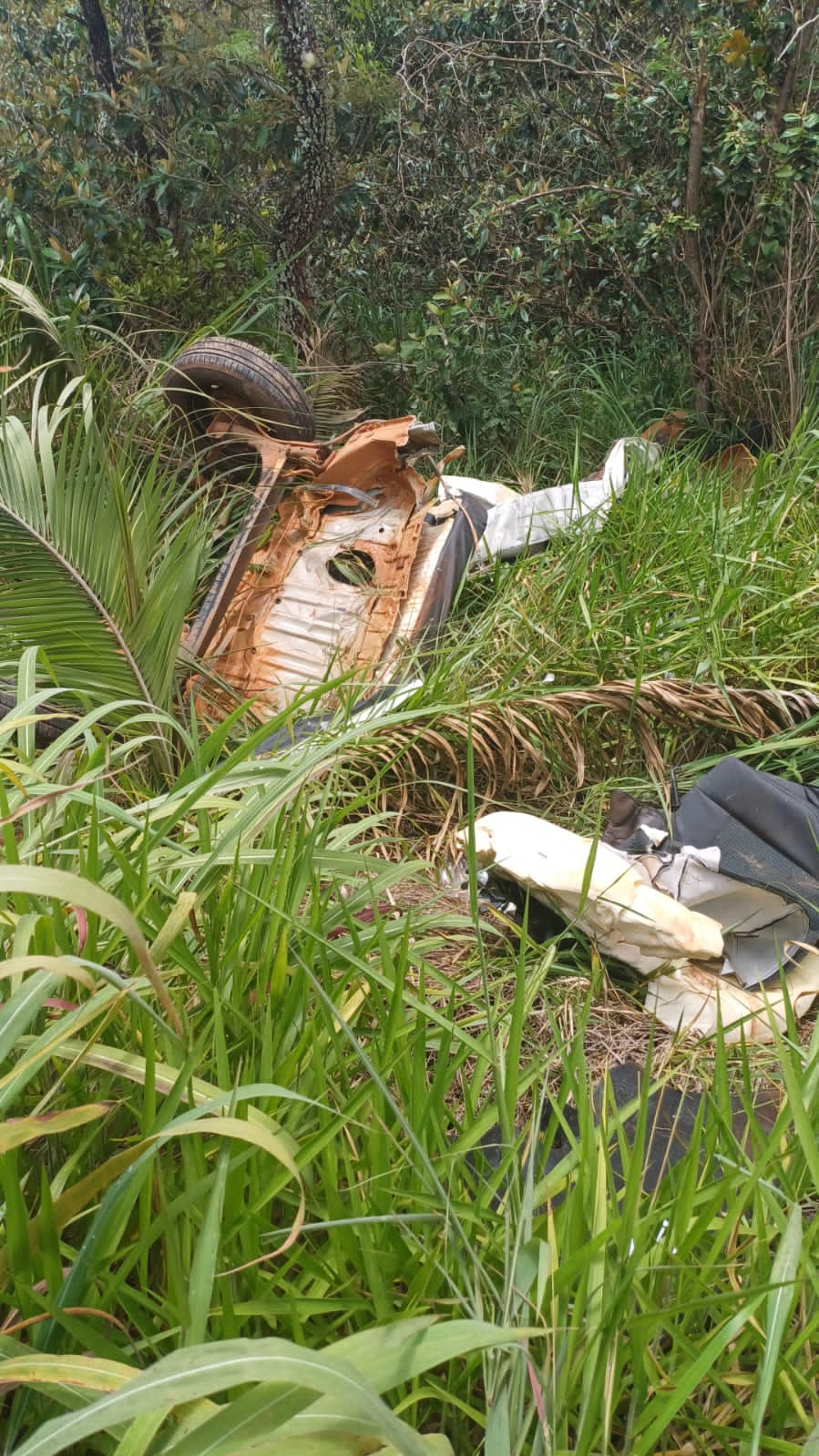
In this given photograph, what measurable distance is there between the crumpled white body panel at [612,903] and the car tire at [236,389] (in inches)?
82.0

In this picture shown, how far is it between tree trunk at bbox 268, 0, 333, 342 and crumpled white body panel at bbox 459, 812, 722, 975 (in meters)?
4.02

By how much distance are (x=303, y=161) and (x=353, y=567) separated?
9.85 feet

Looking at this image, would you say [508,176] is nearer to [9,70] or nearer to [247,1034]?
[9,70]

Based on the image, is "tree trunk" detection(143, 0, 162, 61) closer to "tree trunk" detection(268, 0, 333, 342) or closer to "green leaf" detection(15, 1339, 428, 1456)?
"tree trunk" detection(268, 0, 333, 342)

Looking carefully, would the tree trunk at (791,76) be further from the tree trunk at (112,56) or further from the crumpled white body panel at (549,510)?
the tree trunk at (112,56)

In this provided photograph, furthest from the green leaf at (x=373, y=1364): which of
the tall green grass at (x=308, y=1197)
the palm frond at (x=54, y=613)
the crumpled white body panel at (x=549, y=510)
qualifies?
the crumpled white body panel at (x=549, y=510)

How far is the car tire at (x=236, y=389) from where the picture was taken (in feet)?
11.9

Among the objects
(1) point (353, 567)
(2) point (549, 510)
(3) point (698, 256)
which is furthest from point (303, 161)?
(1) point (353, 567)

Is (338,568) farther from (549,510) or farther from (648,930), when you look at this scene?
(648,930)

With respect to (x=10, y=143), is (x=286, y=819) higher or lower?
lower

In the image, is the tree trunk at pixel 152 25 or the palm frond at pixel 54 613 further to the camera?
the tree trunk at pixel 152 25

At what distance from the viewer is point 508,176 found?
5.70 m

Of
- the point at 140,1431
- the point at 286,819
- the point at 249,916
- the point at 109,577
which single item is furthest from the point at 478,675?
the point at 140,1431

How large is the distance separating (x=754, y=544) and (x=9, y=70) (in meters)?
5.62
